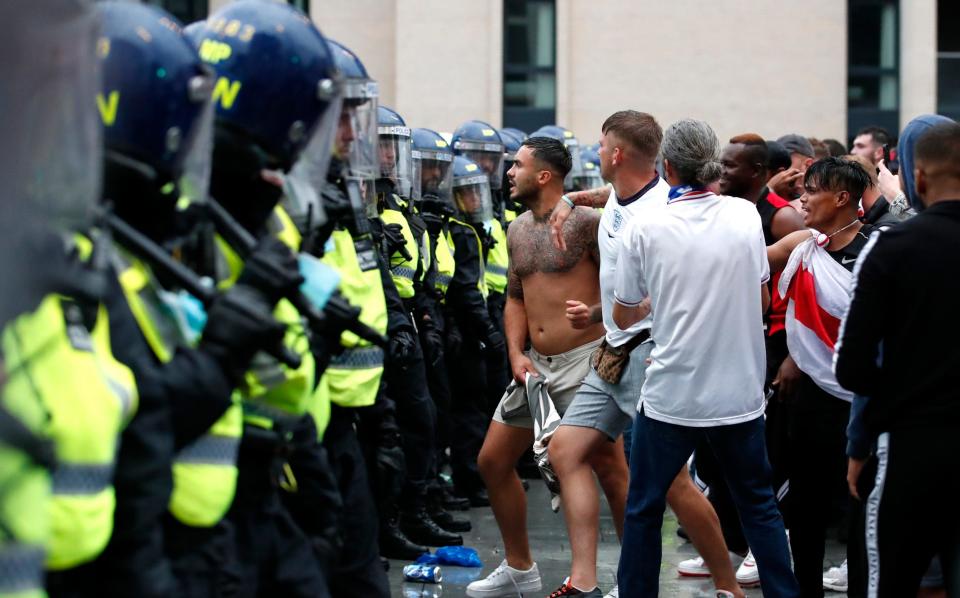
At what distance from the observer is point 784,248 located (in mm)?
6859

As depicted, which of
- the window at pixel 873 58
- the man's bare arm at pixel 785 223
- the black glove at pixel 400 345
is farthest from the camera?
the window at pixel 873 58

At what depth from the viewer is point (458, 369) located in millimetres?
9664

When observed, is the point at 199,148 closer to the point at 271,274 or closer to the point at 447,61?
the point at 271,274

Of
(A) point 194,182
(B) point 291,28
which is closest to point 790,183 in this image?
(B) point 291,28

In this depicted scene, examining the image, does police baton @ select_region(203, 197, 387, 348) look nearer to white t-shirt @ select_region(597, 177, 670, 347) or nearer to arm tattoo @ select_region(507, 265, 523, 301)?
white t-shirt @ select_region(597, 177, 670, 347)

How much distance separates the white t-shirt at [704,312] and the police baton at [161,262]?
2.57 m

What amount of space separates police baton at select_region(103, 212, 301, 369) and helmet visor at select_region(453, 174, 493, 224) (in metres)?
6.59

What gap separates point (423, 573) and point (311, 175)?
10.6 ft

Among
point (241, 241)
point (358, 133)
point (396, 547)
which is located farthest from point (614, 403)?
point (241, 241)

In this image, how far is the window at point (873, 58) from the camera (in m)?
25.6

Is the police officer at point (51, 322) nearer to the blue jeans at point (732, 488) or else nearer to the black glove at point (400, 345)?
the blue jeans at point (732, 488)

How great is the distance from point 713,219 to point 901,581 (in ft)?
5.76

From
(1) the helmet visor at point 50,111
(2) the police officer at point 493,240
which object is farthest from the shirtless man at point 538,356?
(1) the helmet visor at point 50,111

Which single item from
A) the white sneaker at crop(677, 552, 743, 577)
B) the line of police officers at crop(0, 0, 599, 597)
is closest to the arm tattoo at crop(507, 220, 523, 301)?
the white sneaker at crop(677, 552, 743, 577)
